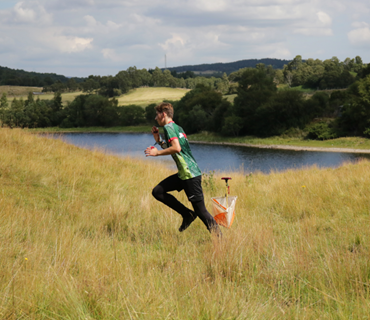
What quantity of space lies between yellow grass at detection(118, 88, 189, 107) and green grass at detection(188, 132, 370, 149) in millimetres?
57244

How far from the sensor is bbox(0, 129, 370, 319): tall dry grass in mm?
2348

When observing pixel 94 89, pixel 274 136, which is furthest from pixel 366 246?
pixel 94 89

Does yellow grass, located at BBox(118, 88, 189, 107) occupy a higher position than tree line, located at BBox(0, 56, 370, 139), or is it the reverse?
yellow grass, located at BBox(118, 88, 189, 107)

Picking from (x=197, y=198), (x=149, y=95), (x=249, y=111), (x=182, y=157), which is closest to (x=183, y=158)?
(x=182, y=157)

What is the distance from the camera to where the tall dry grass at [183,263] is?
2348mm

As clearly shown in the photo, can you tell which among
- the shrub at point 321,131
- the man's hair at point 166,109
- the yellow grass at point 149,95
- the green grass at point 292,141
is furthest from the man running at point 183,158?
the yellow grass at point 149,95

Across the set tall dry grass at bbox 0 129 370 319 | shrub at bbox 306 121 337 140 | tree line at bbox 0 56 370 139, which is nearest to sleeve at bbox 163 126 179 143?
tall dry grass at bbox 0 129 370 319

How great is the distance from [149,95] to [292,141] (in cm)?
9407

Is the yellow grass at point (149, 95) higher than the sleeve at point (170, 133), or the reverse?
the yellow grass at point (149, 95)

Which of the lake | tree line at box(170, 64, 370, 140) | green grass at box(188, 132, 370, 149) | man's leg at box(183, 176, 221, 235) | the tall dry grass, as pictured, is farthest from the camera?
tree line at box(170, 64, 370, 140)

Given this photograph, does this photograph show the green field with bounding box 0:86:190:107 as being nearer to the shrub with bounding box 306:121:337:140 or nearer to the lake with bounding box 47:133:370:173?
the shrub with bounding box 306:121:337:140

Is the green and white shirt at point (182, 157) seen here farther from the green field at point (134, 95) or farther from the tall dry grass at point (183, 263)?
the green field at point (134, 95)

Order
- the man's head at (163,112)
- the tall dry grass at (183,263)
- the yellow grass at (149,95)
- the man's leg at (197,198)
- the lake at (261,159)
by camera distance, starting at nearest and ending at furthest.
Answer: the tall dry grass at (183,263)
the man's leg at (197,198)
the man's head at (163,112)
the lake at (261,159)
the yellow grass at (149,95)

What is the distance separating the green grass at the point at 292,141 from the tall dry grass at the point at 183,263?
60.5 m
